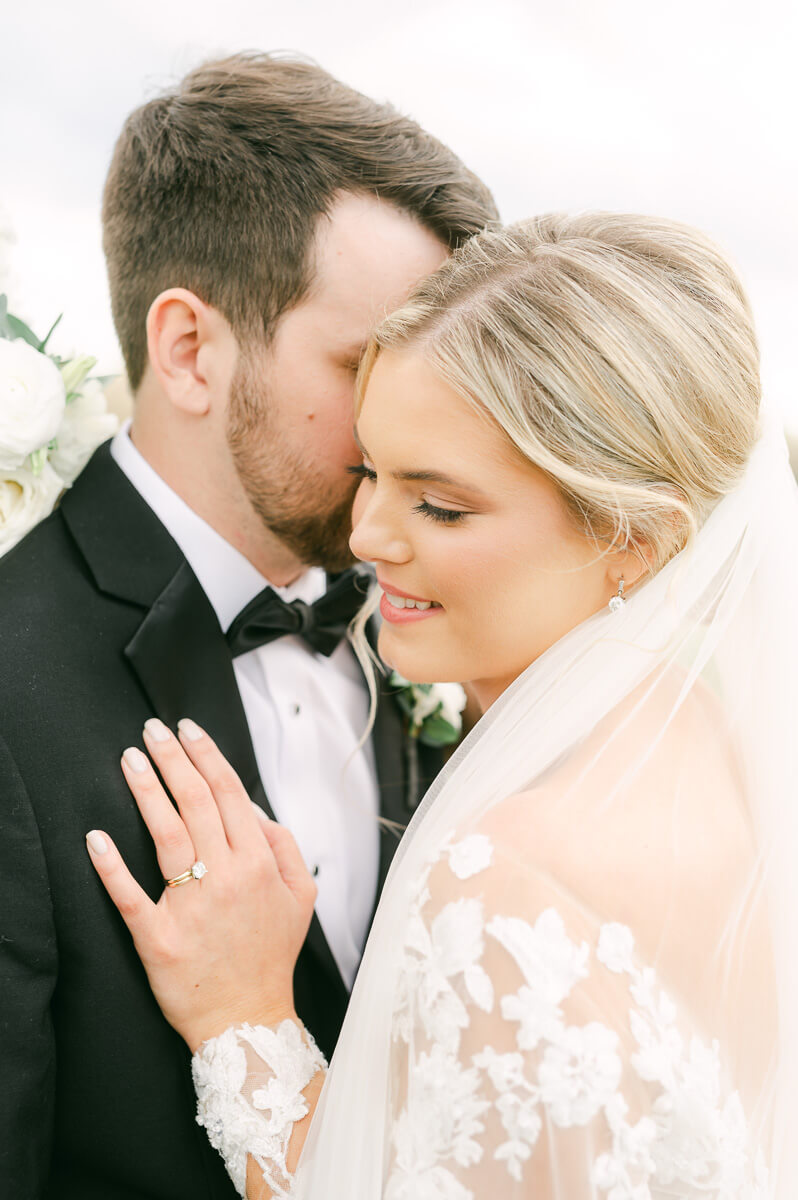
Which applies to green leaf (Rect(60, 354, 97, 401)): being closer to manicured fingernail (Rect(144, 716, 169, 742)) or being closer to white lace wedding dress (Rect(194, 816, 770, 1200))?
manicured fingernail (Rect(144, 716, 169, 742))

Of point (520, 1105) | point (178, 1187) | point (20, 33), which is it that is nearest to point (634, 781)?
point (520, 1105)

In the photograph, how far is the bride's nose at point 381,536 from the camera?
5.71 feet

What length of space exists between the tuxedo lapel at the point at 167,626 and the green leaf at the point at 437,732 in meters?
0.74

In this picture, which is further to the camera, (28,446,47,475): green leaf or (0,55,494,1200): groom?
(28,446,47,475): green leaf

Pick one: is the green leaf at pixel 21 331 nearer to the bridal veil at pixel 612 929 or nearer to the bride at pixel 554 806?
the bride at pixel 554 806

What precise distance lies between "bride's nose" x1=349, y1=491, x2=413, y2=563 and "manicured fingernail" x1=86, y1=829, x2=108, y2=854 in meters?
0.72

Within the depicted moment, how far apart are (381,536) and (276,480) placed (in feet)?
2.05

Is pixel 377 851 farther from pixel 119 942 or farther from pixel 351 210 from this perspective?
pixel 351 210

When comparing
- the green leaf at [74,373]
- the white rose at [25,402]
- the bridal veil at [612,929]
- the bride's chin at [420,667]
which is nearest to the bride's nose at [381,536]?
the bride's chin at [420,667]

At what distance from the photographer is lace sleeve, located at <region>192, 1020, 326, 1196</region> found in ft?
5.31

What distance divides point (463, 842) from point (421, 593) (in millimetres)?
574

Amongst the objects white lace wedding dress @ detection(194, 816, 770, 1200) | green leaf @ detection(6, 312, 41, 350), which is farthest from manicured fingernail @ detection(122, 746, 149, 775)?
green leaf @ detection(6, 312, 41, 350)

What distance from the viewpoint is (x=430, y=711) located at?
2662 mm

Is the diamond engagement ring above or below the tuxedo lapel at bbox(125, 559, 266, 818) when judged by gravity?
below
